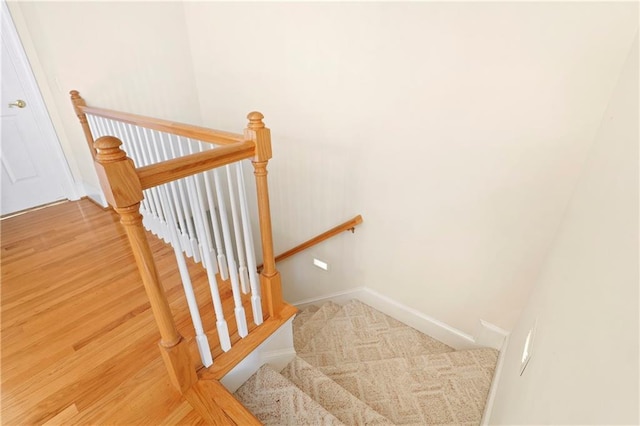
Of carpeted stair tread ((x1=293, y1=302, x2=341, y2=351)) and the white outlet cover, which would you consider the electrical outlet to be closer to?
carpeted stair tread ((x1=293, y1=302, x2=341, y2=351))

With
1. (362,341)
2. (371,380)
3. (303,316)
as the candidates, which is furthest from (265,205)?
(303,316)

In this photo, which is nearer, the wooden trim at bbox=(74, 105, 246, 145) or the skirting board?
the wooden trim at bbox=(74, 105, 246, 145)

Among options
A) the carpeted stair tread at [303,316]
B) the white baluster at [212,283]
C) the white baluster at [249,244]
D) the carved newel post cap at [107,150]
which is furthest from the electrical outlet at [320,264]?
the carved newel post cap at [107,150]

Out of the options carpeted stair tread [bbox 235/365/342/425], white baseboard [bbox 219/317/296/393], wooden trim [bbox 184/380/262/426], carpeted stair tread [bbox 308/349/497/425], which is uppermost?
wooden trim [bbox 184/380/262/426]

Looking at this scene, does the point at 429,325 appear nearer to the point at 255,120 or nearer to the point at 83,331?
the point at 255,120

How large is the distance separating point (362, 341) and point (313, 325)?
446 mm

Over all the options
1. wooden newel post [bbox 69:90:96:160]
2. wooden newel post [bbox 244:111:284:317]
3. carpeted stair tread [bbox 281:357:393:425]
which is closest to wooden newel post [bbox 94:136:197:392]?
wooden newel post [bbox 244:111:284:317]

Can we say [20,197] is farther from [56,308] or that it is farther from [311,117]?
[311,117]

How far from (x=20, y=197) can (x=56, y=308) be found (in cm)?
174

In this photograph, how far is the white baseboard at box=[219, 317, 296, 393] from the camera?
145 centimetres

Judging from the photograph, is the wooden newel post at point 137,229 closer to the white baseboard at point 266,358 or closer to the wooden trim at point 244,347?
the wooden trim at point 244,347

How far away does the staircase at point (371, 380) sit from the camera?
4.79 ft

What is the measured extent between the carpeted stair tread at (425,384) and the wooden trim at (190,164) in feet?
4.82

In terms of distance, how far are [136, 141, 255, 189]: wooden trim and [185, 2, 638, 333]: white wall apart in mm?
1029
